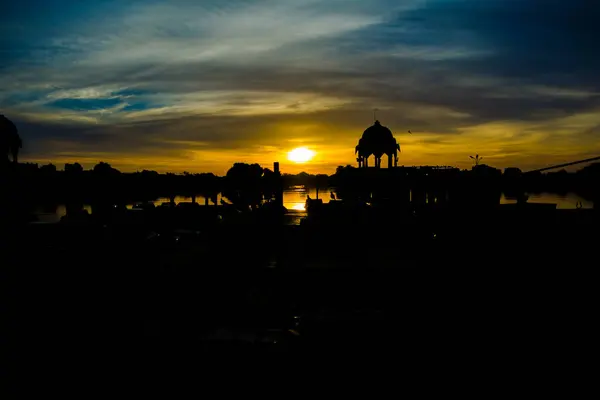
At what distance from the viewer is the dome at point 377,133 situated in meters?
69.0

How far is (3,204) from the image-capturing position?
4038cm

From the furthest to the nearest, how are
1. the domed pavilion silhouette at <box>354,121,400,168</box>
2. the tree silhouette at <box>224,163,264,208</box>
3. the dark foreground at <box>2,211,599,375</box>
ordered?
the tree silhouette at <box>224,163,264,208</box> → the domed pavilion silhouette at <box>354,121,400,168</box> → the dark foreground at <box>2,211,599,375</box>

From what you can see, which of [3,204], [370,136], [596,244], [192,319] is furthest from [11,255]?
[370,136]

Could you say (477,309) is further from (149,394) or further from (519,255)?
(149,394)

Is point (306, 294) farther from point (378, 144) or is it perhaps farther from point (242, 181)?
point (242, 181)

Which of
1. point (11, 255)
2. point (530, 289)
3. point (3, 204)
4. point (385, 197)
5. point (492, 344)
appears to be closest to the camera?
point (492, 344)

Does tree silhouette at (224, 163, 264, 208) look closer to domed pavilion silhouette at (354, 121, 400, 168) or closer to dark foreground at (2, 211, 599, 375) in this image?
domed pavilion silhouette at (354, 121, 400, 168)

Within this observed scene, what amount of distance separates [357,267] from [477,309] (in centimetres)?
602

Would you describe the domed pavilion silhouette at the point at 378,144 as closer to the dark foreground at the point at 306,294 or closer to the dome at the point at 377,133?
the dome at the point at 377,133

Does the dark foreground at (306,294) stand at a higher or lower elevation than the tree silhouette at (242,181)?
lower

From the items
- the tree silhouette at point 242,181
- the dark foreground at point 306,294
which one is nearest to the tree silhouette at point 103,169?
the tree silhouette at point 242,181

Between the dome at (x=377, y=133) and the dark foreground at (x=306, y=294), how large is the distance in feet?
113

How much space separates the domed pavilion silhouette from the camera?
6888 centimetres

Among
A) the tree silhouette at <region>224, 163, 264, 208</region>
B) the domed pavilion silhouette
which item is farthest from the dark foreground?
the tree silhouette at <region>224, 163, 264, 208</region>
